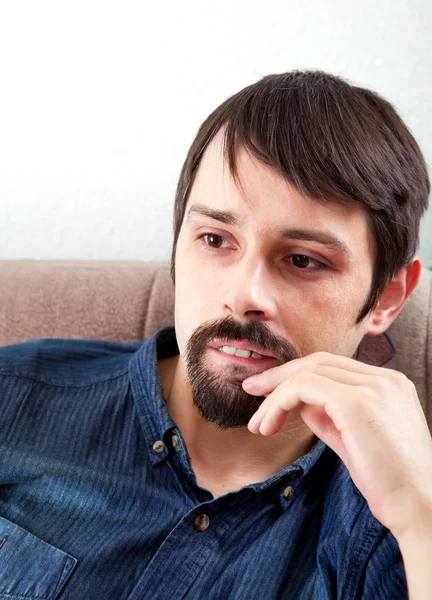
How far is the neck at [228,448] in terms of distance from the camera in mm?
971

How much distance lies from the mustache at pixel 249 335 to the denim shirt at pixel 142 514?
0.15 m

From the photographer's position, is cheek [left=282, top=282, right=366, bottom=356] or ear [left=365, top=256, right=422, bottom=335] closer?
cheek [left=282, top=282, right=366, bottom=356]

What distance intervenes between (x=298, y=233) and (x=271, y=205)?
5 cm

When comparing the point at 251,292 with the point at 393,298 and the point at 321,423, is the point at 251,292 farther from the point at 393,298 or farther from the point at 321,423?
the point at 393,298

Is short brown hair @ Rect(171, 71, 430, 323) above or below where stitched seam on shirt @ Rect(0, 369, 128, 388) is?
above

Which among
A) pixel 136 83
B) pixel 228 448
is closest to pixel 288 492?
pixel 228 448

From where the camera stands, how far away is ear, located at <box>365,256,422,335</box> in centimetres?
104

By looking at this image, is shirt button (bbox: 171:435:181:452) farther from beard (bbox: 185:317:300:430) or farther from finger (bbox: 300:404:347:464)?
finger (bbox: 300:404:347:464)

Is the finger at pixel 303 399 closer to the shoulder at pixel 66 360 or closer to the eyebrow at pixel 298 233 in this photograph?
the eyebrow at pixel 298 233

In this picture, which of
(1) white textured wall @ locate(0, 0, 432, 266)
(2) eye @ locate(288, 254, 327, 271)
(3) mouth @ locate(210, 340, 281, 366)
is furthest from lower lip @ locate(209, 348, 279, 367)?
(1) white textured wall @ locate(0, 0, 432, 266)

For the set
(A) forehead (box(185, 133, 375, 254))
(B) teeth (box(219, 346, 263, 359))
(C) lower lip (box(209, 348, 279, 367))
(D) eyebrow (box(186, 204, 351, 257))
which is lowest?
(C) lower lip (box(209, 348, 279, 367))

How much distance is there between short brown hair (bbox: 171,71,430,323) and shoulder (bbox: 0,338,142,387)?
28 cm

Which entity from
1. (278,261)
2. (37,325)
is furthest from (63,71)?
(278,261)

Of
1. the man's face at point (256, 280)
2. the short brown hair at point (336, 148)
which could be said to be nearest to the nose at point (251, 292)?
the man's face at point (256, 280)
